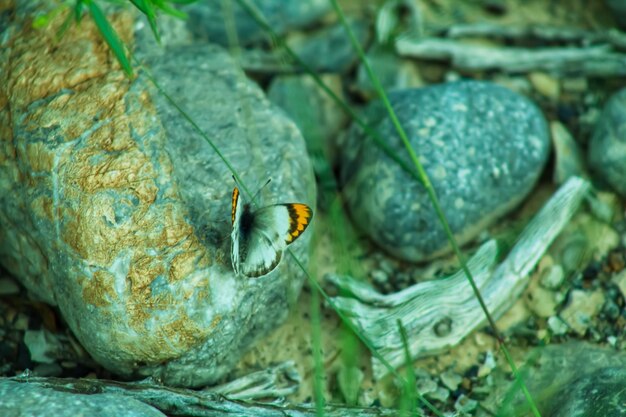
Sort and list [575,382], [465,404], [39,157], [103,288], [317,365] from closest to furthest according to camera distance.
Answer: [317,365] < [103,288] < [39,157] < [575,382] < [465,404]

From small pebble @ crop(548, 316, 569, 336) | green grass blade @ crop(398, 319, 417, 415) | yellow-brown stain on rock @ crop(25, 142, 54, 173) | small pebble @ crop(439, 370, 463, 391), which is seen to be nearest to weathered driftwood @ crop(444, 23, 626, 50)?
small pebble @ crop(548, 316, 569, 336)

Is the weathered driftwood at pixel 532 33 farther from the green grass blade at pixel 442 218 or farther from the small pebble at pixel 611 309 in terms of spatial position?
the small pebble at pixel 611 309

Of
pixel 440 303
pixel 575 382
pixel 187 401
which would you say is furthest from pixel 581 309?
pixel 187 401

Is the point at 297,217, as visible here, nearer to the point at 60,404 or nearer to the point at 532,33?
the point at 60,404

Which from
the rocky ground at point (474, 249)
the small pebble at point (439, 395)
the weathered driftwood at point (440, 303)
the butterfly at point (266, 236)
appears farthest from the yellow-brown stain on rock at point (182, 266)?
the small pebble at point (439, 395)

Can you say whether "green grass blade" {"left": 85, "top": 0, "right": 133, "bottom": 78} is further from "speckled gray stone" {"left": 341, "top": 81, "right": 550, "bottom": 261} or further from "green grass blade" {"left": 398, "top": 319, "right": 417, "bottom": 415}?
"green grass blade" {"left": 398, "top": 319, "right": 417, "bottom": 415}

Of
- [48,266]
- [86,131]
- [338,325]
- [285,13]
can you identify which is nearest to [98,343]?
[48,266]
